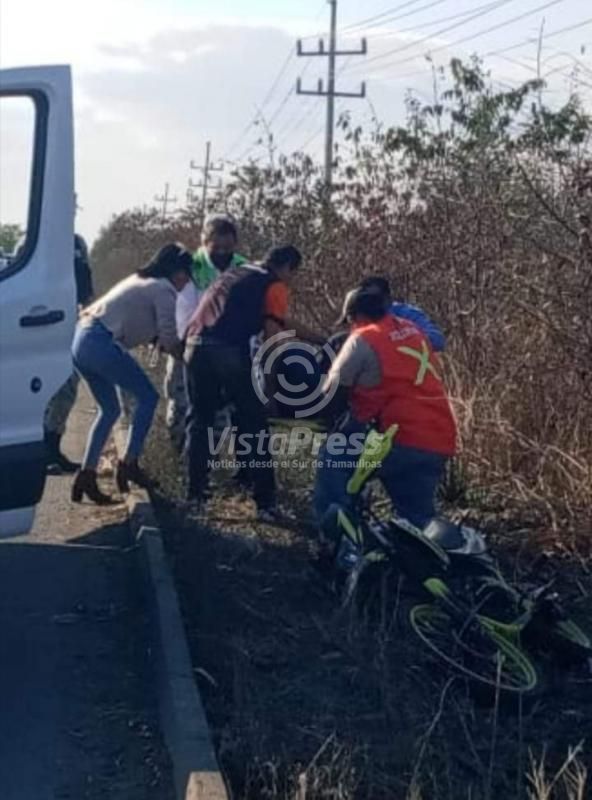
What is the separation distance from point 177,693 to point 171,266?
16.3 ft

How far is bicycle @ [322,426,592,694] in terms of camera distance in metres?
6.73

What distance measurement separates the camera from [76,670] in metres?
7.47

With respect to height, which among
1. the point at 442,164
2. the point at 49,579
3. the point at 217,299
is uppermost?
the point at 442,164

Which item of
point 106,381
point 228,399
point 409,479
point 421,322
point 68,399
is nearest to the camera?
point 409,479

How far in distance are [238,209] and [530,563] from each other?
9.06 metres

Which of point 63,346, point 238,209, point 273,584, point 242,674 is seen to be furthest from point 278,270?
point 238,209

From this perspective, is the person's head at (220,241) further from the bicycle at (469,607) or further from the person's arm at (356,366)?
the bicycle at (469,607)

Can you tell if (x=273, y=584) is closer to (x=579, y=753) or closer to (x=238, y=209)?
(x=579, y=753)

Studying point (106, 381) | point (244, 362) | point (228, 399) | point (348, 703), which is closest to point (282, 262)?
point (244, 362)

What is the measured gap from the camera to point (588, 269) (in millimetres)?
8875

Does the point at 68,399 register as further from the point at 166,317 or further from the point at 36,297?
the point at 36,297

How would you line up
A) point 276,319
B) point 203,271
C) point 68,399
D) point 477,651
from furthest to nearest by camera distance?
point 203,271, point 68,399, point 276,319, point 477,651

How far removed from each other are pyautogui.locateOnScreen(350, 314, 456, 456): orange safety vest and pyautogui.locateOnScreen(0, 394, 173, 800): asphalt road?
1.52m

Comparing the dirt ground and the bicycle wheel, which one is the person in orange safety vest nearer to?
the dirt ground
